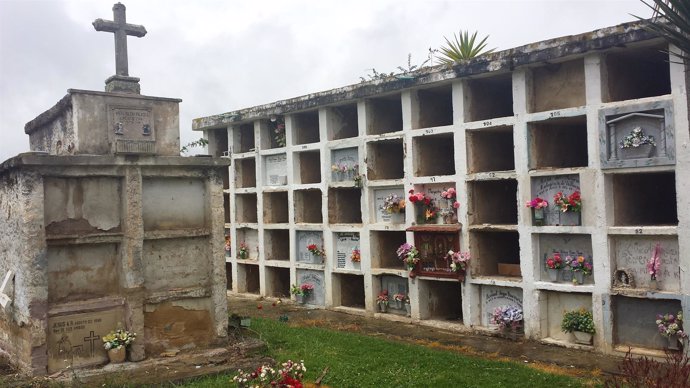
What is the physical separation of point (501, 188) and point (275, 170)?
475 centimetres

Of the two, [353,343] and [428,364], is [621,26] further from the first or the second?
[353,343]

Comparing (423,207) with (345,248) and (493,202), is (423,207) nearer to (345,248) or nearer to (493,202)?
(493,202)

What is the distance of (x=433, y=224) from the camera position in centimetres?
983

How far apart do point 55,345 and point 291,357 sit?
263cm

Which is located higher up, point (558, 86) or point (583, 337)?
point (558, 86)

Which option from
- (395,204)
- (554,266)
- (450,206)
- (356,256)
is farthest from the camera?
(356,256)

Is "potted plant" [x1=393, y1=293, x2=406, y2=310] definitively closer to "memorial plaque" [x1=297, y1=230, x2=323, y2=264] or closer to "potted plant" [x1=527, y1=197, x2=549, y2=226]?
"memorial plaque" [x1=297, y1=230, x2=323, y2=264]

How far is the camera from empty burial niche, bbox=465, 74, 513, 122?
9.42 meters

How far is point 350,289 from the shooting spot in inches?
461

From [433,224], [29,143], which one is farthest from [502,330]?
[29,143]

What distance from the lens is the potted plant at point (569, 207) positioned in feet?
26.5

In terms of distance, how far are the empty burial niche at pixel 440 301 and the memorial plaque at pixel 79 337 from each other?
500cm

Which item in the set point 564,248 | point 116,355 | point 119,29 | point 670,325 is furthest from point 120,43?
point 670,325

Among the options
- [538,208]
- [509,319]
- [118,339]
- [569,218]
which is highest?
[538,208]
